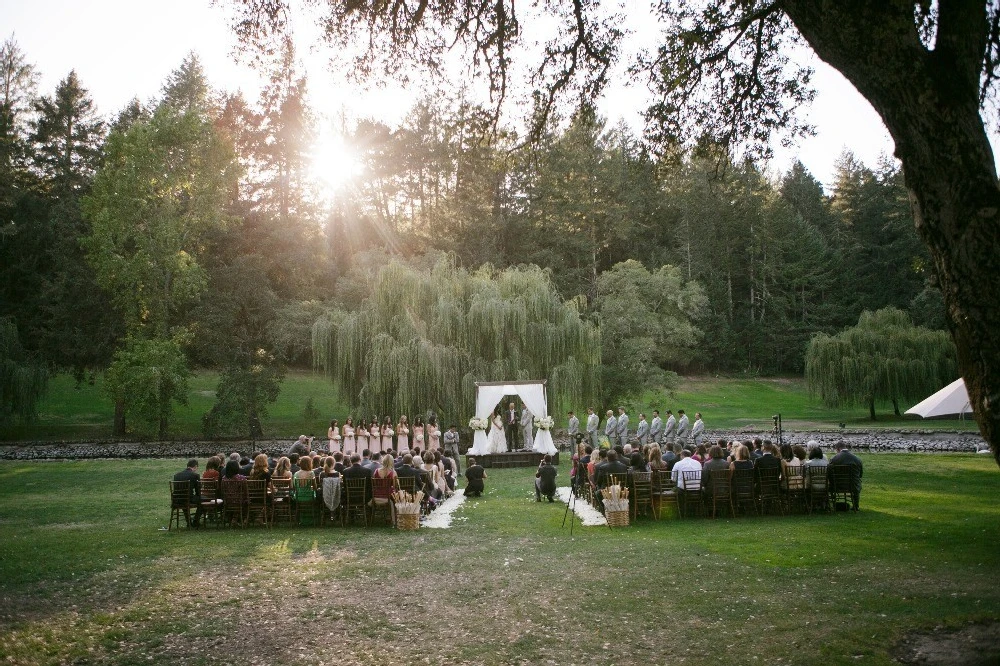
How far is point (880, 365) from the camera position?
3241 centimetres

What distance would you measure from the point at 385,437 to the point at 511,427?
13.7ft

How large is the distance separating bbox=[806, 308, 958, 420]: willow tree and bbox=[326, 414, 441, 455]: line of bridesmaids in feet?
66.4

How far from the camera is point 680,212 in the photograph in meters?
52.2

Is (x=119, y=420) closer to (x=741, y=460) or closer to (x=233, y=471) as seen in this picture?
(x=233, y=471)

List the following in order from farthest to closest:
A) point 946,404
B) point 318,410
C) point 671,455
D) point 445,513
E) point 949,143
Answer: point 318,410, point 946,404, point 671,455, point 445,513, point 949,143

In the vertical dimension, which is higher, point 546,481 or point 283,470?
point 283,470

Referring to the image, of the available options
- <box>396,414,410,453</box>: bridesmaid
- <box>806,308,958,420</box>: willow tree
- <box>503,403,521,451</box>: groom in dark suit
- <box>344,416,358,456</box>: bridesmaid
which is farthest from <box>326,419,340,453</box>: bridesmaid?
<box>806,308,958,420</box>: willow tree

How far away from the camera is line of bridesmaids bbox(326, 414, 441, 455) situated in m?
21.0

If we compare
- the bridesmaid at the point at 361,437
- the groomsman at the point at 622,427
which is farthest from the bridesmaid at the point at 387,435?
the groomsman at the point at 622,427

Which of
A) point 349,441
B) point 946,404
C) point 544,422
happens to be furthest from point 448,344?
point 946,404

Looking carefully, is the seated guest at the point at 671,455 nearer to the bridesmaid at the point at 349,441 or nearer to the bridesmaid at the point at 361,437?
the bridesmaid at the point at 361,437

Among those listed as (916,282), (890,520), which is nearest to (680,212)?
(916,282)

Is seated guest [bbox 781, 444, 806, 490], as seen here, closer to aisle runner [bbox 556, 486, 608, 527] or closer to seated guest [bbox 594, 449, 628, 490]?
seated guest [bbox 594, 449, 628, 490]

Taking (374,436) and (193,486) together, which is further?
(374,436)
